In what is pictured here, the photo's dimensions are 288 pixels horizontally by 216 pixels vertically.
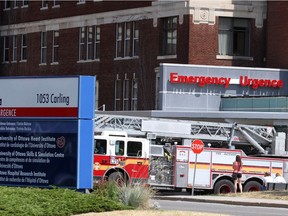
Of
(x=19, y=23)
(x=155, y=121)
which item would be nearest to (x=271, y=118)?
(x=155, y=121)

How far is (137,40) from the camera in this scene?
64875 millimetres

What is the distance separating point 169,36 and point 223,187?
72.7 ft

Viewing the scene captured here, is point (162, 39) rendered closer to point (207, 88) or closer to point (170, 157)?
point (207, 88)

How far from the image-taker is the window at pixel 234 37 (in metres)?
62.2

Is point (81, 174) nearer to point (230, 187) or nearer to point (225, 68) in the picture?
point (230, 187)

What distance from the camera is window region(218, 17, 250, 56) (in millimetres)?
62219

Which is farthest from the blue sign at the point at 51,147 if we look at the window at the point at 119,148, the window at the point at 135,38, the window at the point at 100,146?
the window at the point at 135,38

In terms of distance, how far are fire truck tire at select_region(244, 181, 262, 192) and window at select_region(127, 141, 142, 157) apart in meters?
4.84

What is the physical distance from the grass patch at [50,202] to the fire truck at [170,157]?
16.1 metres

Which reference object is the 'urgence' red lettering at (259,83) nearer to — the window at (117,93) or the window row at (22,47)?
the window at (117,93)

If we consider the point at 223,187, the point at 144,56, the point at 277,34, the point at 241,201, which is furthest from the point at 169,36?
the point at 241,201

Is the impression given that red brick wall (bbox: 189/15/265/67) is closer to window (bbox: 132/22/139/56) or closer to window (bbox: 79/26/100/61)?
window (bbox: 132/22/139/56)

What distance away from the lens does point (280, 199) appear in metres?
35.8

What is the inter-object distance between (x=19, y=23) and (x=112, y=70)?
11973mm
